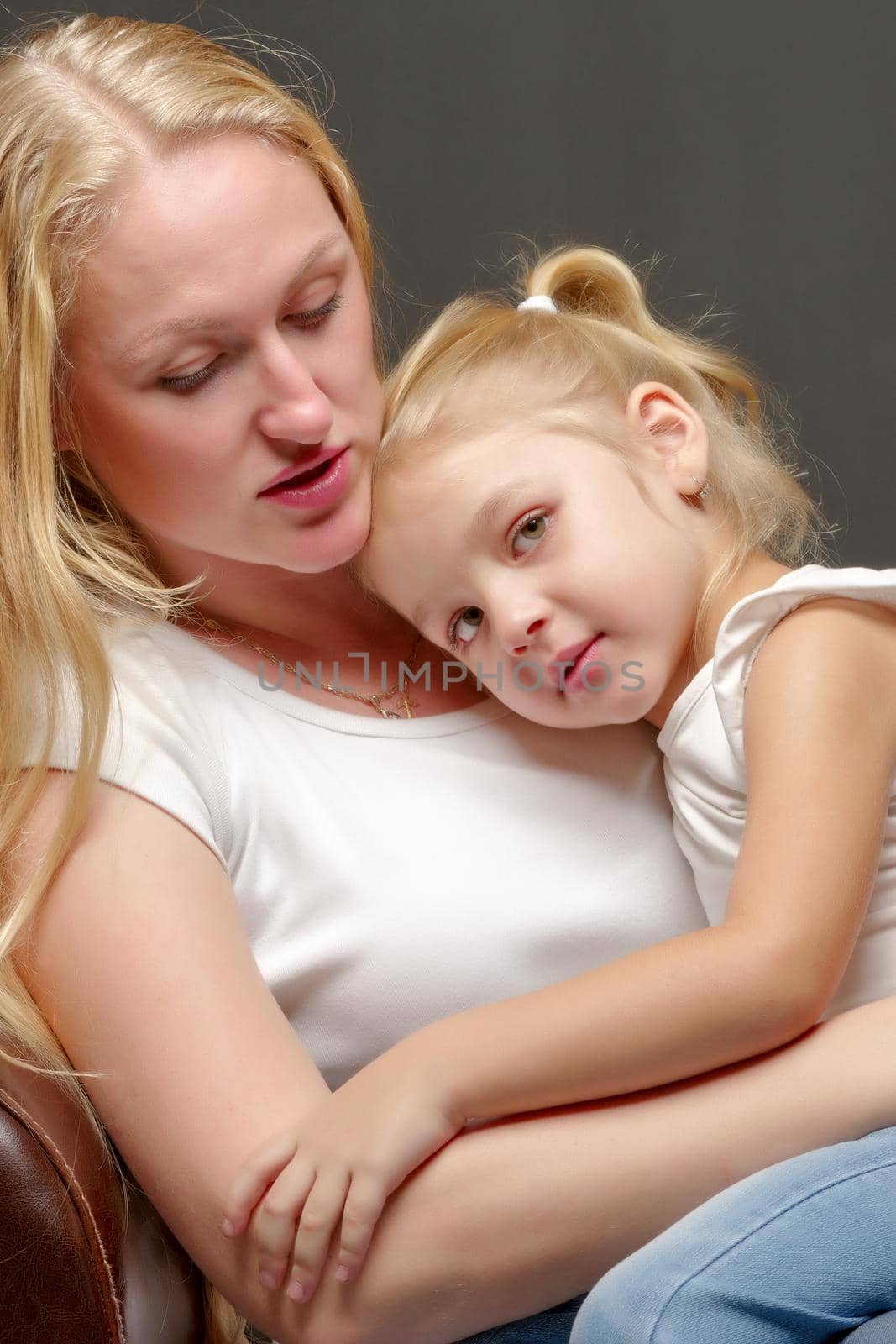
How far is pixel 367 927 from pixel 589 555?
0.45m

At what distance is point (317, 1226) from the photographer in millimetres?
1290

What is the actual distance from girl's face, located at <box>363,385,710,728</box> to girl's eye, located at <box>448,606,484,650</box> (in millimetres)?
17

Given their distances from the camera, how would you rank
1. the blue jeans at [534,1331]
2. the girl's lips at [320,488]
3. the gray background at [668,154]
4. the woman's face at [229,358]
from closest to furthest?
the blue jeans at [534,1331] < the woman's face at [229,358] < the girl's lips at [320,488] < the gray background at [668,154]

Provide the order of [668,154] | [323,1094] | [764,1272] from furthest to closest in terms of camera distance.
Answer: [668,154]
[323,1094]
[764,1272]

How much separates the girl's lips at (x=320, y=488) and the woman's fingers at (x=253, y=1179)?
653 mm

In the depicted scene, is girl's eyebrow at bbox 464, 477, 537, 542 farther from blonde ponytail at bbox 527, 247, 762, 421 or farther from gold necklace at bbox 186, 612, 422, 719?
blonde ponytail at bbox 527, 247, 762, 421

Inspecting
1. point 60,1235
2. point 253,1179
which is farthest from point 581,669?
point 60,1235

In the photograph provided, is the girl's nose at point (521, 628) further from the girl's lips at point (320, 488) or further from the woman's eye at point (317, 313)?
the woman's eye at point (317, 313)

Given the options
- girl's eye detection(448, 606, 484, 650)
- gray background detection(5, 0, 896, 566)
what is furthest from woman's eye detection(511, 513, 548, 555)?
gray background detection(5, 0, 896, 566)

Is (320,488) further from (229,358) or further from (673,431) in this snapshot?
(673,431)

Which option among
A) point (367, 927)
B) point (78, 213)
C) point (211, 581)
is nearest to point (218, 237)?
point (78, 213)

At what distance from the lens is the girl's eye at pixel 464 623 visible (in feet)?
5.71

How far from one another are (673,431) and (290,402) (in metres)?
0.49

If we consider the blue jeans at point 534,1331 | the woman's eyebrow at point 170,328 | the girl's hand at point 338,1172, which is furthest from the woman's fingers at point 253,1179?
the woman's eyebrow at point 170,328
